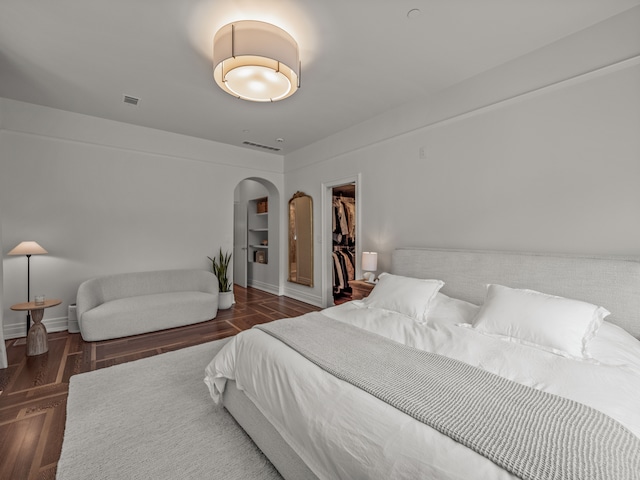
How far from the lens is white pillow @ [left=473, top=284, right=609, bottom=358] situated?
172 centimetres

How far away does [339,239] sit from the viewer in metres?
5.44

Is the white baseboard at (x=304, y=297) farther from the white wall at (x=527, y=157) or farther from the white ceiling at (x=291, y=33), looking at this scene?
the white ceiling at (x=291, y=33)

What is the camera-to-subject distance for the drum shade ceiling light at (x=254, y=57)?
208 cm

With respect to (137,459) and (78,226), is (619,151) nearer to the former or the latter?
(137,459)

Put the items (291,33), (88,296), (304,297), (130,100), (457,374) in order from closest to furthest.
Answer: (457,374), (291,33), (130,100), (88,296), (304,297)

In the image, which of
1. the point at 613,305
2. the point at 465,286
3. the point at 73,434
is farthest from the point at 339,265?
the point at 73,434

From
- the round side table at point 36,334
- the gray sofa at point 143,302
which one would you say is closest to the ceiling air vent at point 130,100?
the gray sofa at point 143,302

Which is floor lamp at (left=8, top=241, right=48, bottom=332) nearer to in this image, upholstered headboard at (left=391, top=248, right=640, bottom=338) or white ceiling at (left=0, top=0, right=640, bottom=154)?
white ceiling at (left=0, top=0, right=640, bottom=154)

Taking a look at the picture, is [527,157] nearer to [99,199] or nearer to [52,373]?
[52,373]

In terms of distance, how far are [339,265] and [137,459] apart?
405 centimetres

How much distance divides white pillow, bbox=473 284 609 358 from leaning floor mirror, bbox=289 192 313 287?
11.2 feet

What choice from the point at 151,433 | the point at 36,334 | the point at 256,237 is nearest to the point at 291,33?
the point at 151,433

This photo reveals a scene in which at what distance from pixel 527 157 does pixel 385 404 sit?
8.46 feet

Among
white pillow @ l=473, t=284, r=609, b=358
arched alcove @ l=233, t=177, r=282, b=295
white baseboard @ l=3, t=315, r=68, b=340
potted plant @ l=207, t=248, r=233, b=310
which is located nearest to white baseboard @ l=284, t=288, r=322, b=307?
arched alcove @ l=233, t=177, r=282, b=295
